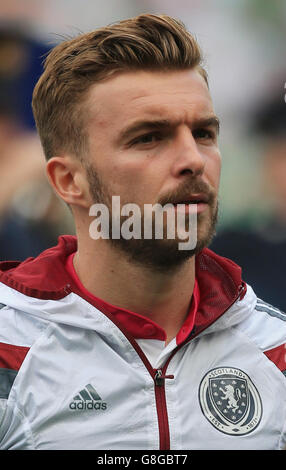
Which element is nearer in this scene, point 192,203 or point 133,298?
point 192,203

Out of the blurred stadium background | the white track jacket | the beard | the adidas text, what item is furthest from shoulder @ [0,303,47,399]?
the blurred stadium background

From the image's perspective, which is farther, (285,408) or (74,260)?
(74,260)

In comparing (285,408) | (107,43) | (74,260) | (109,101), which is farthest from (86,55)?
(285,408)

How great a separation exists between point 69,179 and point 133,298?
0.44 m

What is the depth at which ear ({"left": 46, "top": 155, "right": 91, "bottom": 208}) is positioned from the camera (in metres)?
1.91

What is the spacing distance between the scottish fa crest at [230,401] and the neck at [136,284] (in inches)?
7.6

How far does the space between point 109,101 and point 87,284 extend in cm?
57

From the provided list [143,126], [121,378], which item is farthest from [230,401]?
[143,126]

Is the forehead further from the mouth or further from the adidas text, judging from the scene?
the adidas text

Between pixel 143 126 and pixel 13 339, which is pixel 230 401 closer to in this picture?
pixel 13 339

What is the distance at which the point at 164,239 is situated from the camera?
176 centimetres

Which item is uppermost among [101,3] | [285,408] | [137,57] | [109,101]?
[101,3]

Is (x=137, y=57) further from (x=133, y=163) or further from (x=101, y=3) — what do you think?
(x=101, y=3)

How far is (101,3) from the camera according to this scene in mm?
4074
